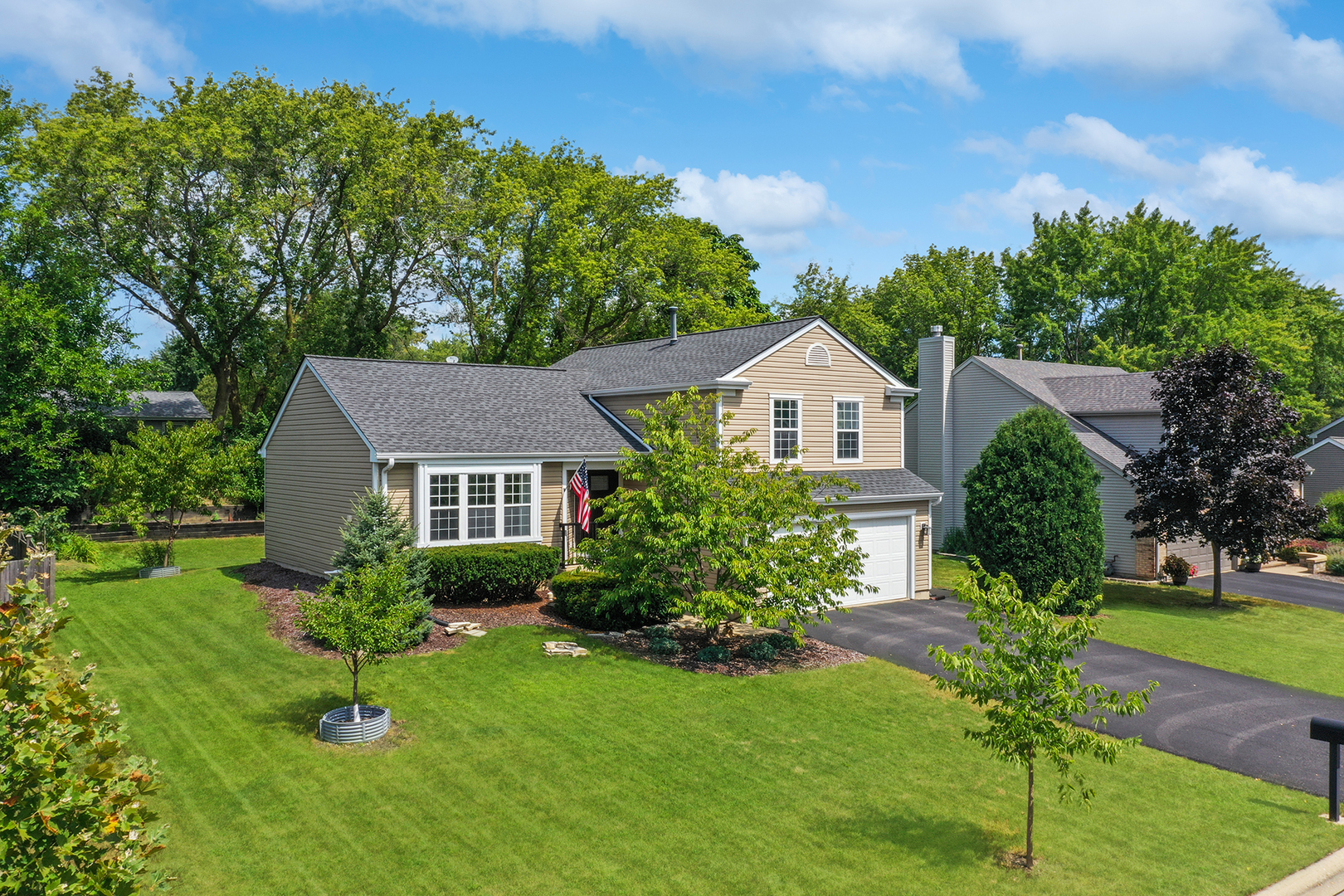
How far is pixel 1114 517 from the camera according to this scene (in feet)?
99.6

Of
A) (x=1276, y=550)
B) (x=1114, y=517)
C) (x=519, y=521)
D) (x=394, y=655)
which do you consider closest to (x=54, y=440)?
(x=519, y=521)

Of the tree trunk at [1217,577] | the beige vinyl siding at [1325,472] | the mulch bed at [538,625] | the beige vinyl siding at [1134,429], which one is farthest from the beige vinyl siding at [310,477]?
the beige vinyl siding at [1325,472]

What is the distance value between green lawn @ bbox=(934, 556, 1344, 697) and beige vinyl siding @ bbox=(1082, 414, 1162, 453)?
5.62 metres

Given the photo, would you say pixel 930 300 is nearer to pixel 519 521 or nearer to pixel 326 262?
pixel 326 262

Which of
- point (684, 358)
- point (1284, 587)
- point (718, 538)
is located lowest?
point (1284, 587)

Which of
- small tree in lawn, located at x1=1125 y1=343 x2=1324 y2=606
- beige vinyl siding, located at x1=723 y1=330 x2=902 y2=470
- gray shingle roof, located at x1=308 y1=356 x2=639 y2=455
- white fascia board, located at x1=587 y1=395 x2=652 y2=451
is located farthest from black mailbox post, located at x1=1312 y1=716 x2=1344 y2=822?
white fascia board, located at x1=587 y1=395 x2=652 y2=451

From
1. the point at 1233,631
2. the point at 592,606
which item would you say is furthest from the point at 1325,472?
the point at 592,606

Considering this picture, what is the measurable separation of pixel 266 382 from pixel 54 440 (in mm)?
13713

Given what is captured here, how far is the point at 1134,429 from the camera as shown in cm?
3178

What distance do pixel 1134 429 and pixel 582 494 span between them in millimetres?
21518

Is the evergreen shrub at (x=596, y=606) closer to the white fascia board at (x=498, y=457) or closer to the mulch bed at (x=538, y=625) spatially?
the mulch bed at (x=538, y=625)

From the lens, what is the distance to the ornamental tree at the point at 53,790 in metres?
4.52

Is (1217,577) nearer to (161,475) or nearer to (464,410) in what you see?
(464,410)

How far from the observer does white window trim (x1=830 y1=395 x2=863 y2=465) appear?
24.8 meters
